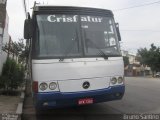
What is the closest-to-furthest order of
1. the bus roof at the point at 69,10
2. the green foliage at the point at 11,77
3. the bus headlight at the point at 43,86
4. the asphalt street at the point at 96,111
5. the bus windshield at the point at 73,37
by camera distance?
the bus headlight at the point at 43,86 → the bus windshield at the point at 73,37 → the bus roof at the point at 69,10 → the asphalt street at the point at 96,111 → the green foliage at the point at 11,77

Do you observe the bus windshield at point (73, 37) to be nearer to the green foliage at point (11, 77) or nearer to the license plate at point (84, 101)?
the license plate at point (84, 101)

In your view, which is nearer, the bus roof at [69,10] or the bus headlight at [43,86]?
the bus headlight at [43,86]

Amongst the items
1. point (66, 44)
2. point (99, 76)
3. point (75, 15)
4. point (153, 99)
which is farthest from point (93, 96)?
point (153, 99)

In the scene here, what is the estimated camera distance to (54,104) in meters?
9.30

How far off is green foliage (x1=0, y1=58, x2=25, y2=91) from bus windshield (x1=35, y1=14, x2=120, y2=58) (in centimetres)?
689

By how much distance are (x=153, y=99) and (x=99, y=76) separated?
5.37 meters

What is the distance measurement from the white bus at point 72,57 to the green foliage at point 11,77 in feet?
21.6

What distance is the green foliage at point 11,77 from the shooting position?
15.9 metres

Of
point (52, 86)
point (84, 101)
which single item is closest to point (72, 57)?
point (52, 86)

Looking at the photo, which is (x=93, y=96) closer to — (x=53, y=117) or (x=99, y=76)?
(x=99, y=76)

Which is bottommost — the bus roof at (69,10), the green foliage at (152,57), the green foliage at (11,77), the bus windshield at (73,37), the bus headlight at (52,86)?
the bus headlight at (52,86)

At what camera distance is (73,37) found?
9.68 meters

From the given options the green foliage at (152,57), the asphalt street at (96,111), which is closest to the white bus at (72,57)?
the asphalt street at (96,111)

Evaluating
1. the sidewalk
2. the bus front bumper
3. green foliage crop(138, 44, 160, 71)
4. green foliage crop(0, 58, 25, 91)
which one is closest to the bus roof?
the bus front bumper
